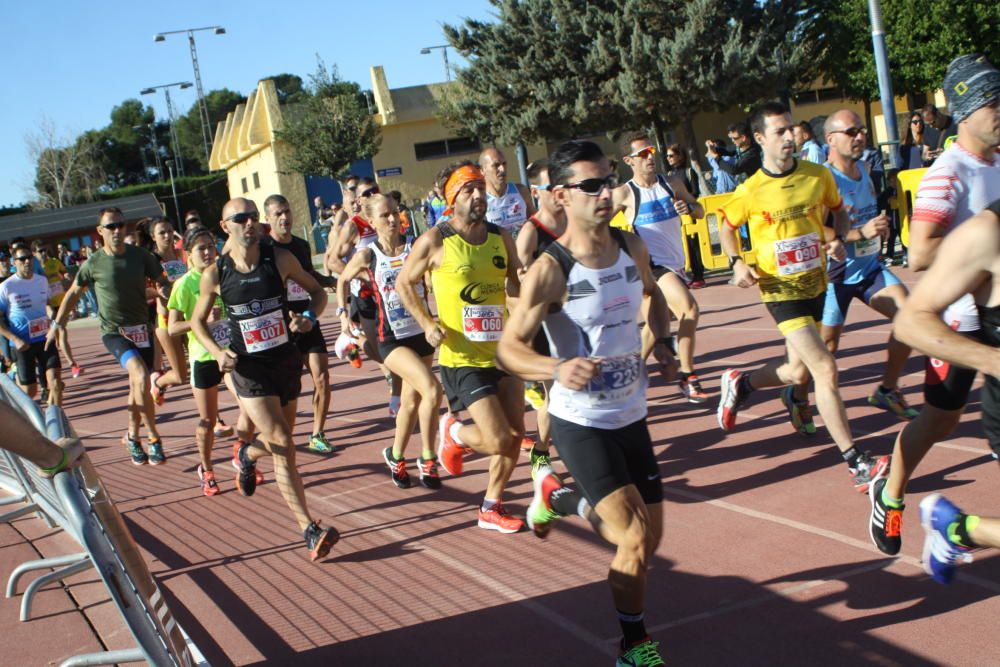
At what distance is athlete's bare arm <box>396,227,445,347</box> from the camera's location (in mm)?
6215

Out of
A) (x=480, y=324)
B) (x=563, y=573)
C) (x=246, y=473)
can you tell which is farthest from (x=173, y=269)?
(x=563, y=573)

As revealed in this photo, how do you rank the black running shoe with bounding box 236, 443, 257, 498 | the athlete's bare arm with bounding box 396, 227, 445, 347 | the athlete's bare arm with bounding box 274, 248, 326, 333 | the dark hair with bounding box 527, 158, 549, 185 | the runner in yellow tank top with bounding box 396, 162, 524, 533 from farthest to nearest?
the dark hair with bounding box 527, 158, 549, 185, the black running shoe with bounding box 236, 443, 257, 498, the athlete's bare arm with bounding box 274, 248, 326, 333, the athlete's bare arm with bounding box 396, 227, 445, 347, the runner in yellow tank top with bounding box 396, 162, 524, 533

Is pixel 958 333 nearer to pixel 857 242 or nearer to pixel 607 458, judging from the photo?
pixel 607 458

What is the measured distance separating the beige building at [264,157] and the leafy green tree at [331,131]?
2.87 meters

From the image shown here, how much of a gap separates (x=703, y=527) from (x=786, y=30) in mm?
31943

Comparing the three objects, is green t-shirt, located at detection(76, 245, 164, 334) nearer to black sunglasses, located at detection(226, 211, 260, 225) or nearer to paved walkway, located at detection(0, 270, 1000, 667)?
paved walkway, located at detection(0, 270, 1000, 667)

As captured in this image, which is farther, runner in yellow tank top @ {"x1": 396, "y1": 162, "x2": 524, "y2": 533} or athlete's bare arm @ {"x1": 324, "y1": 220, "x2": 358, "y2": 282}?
athlete's bare arm @ {"x1": 324, "y1": 220, "x2": 358, "y2": 282}

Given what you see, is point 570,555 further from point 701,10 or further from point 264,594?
point 701,10

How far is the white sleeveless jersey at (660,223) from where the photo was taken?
29.6 feet

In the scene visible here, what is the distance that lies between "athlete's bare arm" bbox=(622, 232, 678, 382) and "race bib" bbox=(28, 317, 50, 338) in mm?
9707

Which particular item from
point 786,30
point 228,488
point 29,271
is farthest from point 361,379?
point 786,30

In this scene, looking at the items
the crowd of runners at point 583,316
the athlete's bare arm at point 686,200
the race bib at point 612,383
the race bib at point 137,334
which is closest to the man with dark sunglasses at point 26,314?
the crowd of runners at point 583,316

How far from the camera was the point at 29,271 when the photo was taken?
12.4m

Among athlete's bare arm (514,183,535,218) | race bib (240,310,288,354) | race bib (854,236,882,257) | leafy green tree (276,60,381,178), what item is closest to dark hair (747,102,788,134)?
race bib (854,236,882,257)
